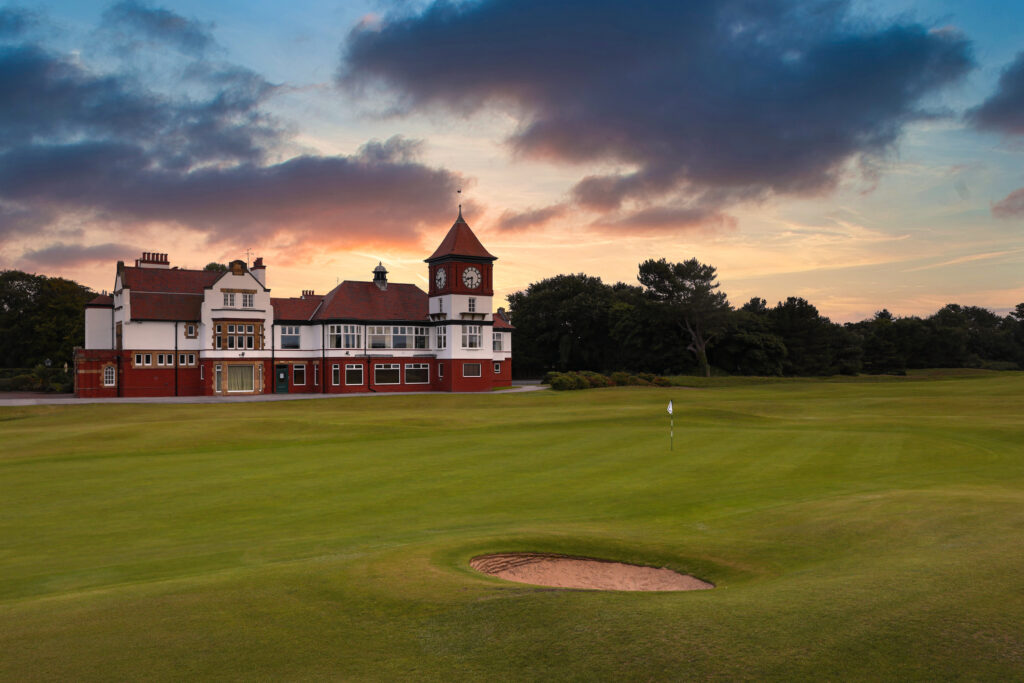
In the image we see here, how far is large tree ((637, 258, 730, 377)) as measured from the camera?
80.8 m

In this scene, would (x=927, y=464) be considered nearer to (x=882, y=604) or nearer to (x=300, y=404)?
(x=882, y=604)

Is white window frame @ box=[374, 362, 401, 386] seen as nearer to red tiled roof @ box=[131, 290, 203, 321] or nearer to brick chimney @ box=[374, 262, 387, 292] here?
brick chimney @ box=[374, 262, 387, 292]

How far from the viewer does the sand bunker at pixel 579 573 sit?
32.4 ft

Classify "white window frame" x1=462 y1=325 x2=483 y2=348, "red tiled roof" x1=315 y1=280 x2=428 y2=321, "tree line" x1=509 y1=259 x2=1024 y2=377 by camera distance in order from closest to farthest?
"red tiled roof" x1=315 y1=280 x2=428 y2=321 < "white window frame" x1=462 y1=325 x2=483 y2=348 < "tree line" x1=509 y1=259 x2=1024 y2=377

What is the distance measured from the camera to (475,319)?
66.6 m

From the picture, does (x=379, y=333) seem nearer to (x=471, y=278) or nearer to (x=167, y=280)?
(x=471, y=278)

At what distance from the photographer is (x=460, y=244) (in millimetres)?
65938

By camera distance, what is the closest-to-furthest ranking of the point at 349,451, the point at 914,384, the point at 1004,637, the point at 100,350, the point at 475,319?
the point at 1004,637
the point at 349,451
the point at 100,350
the point at 914,384
the point at 475,319

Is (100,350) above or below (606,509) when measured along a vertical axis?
above

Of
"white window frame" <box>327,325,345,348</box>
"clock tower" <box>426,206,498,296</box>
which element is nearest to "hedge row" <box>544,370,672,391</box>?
"clock tower" <box>426,206,498,296</box>

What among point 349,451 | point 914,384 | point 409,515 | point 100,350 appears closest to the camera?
point 409,515

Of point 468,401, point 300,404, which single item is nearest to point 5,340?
point 300,404

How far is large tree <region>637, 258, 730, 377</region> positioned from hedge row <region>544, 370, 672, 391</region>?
1457 cm

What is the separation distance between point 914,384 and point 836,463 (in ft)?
157
